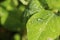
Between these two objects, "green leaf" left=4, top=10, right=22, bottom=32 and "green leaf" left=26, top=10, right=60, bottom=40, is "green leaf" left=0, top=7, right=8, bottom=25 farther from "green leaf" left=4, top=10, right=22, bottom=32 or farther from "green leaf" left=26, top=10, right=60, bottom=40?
"green leaf" left=26, top=10, right=60, bottom=40

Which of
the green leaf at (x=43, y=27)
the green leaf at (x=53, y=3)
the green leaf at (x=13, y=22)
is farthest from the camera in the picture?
the green leaf at (x=13, y=22)

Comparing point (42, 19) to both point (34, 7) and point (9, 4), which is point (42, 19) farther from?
point (9, 4)

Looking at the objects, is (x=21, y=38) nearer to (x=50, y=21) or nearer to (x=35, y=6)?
(x=35, y=6)

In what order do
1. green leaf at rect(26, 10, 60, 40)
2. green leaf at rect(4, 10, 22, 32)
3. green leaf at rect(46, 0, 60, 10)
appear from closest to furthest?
green leaf at rect(26, 10, 60, 40)
green leaf at rect(46, 0, 60, 10)
green leaf at rect(4, 10, 22, 32)

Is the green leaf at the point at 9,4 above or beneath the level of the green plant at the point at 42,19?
beneath

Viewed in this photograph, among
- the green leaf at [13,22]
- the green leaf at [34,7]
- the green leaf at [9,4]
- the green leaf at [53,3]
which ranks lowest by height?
the green leaf at [13,22]

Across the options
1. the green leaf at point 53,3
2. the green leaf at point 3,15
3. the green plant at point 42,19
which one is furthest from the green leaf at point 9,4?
the green leaf at point 53,3

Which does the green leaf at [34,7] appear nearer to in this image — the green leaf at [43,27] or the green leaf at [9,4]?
the green leaf at [43,27]

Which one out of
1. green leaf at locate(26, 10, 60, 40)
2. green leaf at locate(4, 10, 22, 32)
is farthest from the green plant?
green leaf at locate(4, 10, 22, 32)
